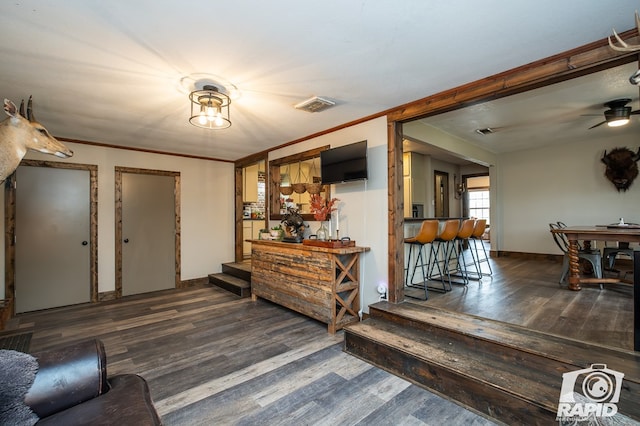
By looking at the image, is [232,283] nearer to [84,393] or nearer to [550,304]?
[84,393]

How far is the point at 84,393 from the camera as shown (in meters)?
1.38

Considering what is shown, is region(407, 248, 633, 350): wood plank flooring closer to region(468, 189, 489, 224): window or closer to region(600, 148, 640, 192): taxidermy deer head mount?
region(600, 148, 640, 192): taxidermy deer head mount

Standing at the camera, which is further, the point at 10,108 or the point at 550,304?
the point at 550,304

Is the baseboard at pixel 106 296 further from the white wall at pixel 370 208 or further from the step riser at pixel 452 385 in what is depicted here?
the step riser at pixel 452 385

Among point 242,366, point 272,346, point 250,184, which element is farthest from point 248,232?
point 242,366

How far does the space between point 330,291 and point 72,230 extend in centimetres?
418

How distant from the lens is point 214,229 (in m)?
6.02

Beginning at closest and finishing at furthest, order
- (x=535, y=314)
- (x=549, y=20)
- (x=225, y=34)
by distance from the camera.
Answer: (x=549, y=20)
(x=225, y=34)
(x=535, y=314)

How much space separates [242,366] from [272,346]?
0.44 metres

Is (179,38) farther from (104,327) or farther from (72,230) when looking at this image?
(72,230)

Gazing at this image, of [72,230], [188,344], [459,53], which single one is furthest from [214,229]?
[459,53]

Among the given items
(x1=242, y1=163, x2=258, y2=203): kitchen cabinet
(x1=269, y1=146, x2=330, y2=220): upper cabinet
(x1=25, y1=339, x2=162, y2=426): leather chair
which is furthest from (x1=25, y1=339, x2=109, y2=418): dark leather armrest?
(x1=242, y1=163, x2=258, y2=203): kitchen cabinet

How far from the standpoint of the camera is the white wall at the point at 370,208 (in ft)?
11.4

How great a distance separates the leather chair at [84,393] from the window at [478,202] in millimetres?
10097
